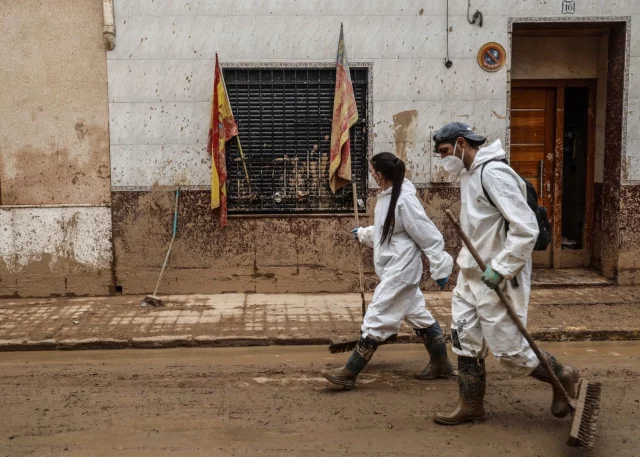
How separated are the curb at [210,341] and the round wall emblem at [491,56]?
11.4ft

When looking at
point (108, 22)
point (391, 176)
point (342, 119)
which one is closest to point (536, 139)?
point (342, 119)

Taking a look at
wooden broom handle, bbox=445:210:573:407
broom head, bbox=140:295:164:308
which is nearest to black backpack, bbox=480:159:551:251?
wooden broom handle, bbox=445:210:573:407

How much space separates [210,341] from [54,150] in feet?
11.4

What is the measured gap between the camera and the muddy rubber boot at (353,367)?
548 cm

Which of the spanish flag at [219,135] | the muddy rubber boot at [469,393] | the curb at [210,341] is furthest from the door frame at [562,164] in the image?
the muddy rubber boot at [469,393]

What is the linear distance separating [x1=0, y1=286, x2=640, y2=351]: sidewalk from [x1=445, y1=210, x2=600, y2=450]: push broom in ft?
7.37

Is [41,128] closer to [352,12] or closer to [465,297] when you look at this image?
[352,12]

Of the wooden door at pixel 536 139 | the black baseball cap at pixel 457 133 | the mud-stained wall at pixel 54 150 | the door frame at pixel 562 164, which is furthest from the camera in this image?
the wooden door at pixel 536 139

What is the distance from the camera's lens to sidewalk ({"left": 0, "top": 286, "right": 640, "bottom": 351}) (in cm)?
701

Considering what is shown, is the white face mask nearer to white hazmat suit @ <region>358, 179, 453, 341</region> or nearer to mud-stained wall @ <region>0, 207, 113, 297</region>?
white hazmat suit @ <region>358, 179, 453, 341</region>

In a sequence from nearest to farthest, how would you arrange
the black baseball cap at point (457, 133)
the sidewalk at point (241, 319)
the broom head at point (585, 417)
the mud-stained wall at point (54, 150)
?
the broom head at point (585, 417), the black baseball cap at point (457, 133), the sidewalk at point (241, 319), the mud-stained wall at point (54, 150)

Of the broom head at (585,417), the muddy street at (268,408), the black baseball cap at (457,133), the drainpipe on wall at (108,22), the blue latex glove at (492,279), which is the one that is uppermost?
the drainpipe on wall at (108,22)

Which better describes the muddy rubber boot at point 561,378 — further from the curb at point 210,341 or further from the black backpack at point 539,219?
the curb at point 210,341

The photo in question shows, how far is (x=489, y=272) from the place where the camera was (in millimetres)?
4367
